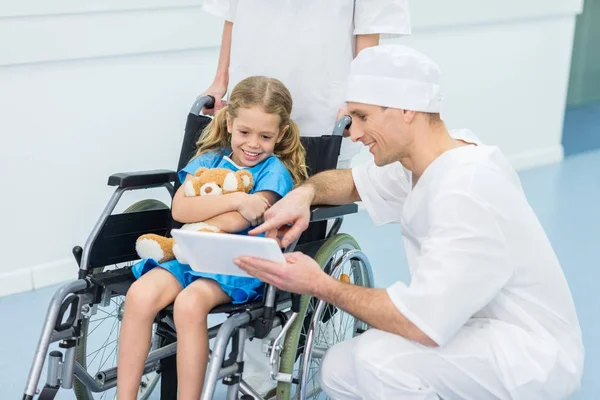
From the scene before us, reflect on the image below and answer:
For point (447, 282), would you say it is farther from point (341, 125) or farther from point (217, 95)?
point (217, 95)

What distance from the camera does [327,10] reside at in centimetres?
259

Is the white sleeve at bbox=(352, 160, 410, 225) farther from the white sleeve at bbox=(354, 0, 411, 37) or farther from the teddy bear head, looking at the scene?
the white sleeve at bbox=(354, 0, 411, 37)

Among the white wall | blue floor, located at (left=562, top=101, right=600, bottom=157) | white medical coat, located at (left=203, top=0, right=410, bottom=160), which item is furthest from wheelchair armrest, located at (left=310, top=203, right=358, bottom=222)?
blue floor, located at (left=562, top=101, right=600, bottom=157)

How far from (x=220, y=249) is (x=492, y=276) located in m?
0.56

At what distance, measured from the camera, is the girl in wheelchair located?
214 cm

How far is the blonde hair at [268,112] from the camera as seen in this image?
2395mm

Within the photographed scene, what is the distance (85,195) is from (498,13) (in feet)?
8.31

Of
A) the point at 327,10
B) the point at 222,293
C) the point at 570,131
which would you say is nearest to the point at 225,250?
the point at 222,293

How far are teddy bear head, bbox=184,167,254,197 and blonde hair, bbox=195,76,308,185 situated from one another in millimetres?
132

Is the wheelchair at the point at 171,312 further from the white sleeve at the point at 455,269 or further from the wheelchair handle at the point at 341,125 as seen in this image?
the white sleeve at the point at 455,269

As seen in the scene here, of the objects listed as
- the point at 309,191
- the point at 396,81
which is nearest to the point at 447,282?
the point at 396,81

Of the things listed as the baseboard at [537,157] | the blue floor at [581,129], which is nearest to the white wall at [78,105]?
the baseboard at [537,157]

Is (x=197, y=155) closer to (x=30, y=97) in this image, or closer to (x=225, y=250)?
(x=225, y=250)

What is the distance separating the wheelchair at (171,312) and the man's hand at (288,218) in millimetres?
33
